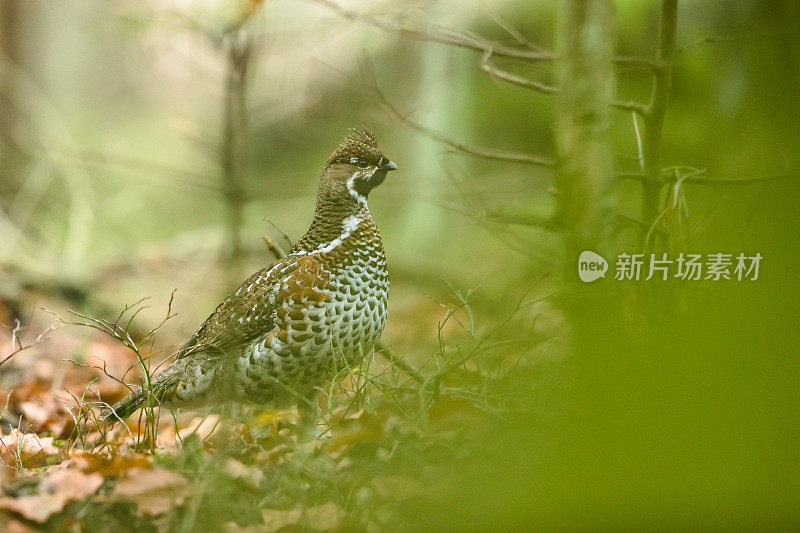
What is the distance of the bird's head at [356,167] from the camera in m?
2.42

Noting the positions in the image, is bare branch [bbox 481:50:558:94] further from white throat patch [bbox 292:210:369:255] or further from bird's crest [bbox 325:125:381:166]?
white throat patch [bbox 292:210:369:255]

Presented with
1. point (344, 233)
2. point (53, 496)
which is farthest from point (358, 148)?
point (53, 496)

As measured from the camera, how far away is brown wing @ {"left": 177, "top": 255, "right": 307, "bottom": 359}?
239cm


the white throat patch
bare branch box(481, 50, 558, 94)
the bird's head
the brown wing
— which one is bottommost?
the brown wing

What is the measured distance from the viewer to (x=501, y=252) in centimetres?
257

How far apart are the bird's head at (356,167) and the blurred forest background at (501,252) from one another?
0.24m

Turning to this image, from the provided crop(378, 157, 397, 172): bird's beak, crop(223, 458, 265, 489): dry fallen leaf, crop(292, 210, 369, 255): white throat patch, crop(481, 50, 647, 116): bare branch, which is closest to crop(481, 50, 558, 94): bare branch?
crop(481, 50, 647, 116): bare branch

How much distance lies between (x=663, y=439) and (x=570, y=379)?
26 cm

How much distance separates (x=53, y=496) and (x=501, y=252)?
157cm

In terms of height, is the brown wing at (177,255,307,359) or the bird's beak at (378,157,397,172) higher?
the bird's beak at (378,157,397,172)

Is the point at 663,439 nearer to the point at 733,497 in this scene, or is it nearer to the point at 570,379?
the point at 570,379

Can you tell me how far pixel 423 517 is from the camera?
1644mm

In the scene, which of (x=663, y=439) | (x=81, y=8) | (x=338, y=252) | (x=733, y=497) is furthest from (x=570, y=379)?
(x=81, y=8)

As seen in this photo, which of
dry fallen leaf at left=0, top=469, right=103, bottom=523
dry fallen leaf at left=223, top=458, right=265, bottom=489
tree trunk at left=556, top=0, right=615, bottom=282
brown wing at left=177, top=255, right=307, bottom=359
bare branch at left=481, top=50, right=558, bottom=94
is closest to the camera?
dry fallen leaf at left=0, top=469, right=103, bottom=523
